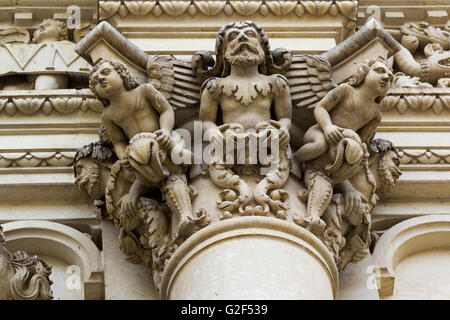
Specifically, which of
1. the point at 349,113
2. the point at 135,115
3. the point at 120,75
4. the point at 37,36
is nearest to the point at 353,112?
the point at 349,113

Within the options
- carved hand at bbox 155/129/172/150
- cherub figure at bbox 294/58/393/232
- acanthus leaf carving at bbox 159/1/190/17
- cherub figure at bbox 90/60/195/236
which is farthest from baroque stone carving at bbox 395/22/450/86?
carved hand at bbox 155/129/172/150

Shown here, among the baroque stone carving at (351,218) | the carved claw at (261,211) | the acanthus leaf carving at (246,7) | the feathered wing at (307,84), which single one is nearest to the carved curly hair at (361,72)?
the feathered wing at (307,84)

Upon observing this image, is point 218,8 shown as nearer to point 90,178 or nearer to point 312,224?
point 90,178

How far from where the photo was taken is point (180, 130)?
281 inches

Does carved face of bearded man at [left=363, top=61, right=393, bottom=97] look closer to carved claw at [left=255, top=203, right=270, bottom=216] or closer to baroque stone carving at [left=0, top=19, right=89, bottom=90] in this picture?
carved claw at [left=255, top=203, right=270, bottom=216]

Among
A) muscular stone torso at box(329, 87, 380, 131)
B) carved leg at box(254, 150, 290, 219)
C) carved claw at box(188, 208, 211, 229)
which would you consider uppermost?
muscular stone torso at box(329, 87, 380, 131)

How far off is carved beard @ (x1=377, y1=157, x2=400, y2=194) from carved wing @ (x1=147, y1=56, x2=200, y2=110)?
1.19 m

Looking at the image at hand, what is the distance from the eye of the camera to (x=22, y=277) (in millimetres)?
6340

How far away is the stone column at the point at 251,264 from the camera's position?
5.89 m

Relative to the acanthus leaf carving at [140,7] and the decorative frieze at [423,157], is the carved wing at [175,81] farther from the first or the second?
the decorative frieze at [423,157]

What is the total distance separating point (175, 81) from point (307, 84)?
791 mm

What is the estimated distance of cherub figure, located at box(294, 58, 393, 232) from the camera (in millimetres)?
6816

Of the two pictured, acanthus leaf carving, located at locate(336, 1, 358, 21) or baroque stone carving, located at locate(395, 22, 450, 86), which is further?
baroque stone carving, located at locate(395, 22, 450, 86)

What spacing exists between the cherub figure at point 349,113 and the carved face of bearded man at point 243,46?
469 millimetres
